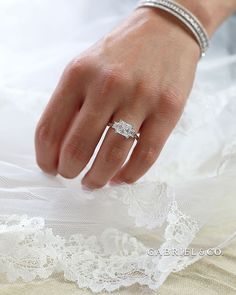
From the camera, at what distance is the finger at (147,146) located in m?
Answer: 0.73

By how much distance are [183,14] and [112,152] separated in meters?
0.25

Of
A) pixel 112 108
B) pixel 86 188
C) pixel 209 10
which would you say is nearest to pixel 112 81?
pixel 112 108

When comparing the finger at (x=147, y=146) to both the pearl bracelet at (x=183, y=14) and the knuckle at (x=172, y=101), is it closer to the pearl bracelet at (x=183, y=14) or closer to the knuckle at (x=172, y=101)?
the knuckle at (x=172, y=101)

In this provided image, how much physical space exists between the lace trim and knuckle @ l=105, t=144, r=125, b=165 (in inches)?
3.9

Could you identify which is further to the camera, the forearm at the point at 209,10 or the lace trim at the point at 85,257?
the forearm at the point at 209,10

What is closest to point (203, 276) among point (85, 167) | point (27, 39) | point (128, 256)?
point (128, 256)

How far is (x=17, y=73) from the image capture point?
948mm

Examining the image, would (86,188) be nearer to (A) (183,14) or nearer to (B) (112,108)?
(B) (112,108)

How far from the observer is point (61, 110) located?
2.40ft

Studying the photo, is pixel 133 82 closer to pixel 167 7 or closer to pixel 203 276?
pixel 167 7

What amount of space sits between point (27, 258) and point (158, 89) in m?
0.28

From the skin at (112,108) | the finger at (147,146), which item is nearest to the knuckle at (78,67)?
the skin at (112,108)

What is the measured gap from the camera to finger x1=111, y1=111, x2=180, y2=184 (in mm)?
730

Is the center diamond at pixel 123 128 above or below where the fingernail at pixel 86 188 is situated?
above
